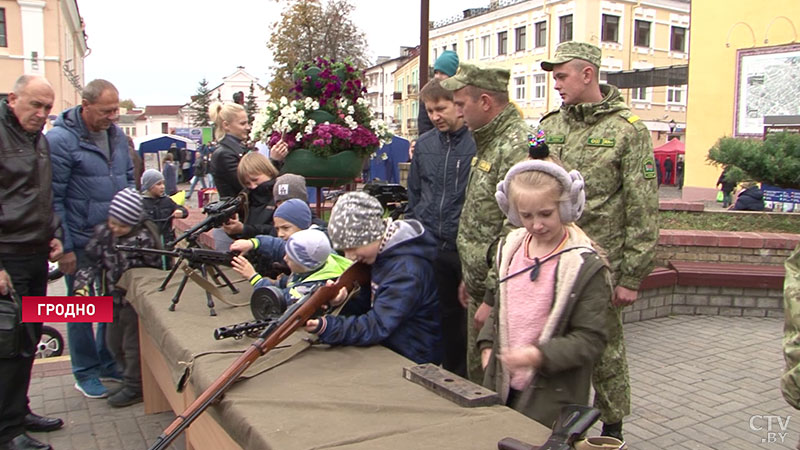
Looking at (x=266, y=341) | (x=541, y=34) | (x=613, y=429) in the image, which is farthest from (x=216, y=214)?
(x=541, y=34)

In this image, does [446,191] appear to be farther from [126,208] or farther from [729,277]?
[729,277]

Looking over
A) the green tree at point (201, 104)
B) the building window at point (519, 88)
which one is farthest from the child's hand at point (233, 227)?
the green tree at point (201, 104)

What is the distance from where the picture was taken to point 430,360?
296 centimetres

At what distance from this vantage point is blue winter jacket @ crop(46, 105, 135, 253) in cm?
407

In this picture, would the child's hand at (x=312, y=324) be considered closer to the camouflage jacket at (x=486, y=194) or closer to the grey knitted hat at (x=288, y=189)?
the camouflage jacket at (x=486, y=194)

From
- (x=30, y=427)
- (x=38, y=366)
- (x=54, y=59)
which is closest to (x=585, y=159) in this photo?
(x=30, y=427)

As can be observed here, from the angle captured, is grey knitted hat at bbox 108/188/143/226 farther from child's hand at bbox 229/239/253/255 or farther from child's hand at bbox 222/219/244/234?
child's hand at bbox 229/239/253/255

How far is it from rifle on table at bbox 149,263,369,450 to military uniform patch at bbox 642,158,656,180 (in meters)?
1.40

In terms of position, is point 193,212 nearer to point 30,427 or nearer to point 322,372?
point 30,427

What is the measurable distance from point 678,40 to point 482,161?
43831 millimetres

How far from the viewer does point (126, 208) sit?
412 cm

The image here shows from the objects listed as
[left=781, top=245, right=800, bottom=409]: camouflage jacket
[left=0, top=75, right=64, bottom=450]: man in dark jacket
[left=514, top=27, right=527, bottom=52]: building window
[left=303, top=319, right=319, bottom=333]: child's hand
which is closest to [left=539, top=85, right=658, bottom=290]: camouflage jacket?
[left=781, top=245, right=800, bottom=409]: camouflage jacket

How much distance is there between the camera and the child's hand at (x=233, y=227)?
4344 millimetres

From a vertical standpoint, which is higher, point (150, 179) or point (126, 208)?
point (150, 179)
